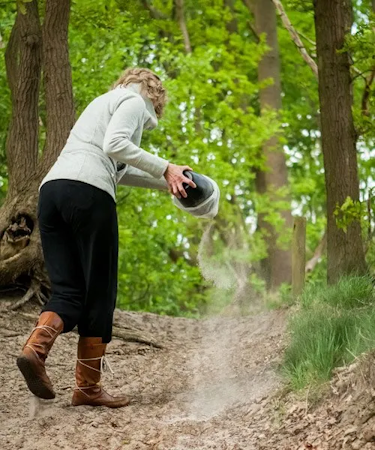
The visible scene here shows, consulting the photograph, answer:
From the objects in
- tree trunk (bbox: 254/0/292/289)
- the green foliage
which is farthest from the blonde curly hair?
tree trunk (bbox: 254/0/292/289)

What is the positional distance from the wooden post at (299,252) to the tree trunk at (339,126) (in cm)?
105

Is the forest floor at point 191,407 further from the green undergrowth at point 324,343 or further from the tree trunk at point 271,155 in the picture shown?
the tree trunk at point 271,155

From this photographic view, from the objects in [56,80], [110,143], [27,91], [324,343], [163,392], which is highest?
[56,80]

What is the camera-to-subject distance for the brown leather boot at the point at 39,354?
5023 mm

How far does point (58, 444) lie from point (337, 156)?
16.2ft

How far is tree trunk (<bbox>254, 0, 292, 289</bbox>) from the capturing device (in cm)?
1747

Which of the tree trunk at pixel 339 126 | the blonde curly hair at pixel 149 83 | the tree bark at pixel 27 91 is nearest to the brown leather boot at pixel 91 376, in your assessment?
the blonde curly hair at pixel 149 83

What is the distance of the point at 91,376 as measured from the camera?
5465 millimetres

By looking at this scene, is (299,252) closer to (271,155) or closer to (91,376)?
(91,376)

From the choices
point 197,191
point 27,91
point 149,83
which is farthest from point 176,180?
point 27,91

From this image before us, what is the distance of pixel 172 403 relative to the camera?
18.8 feet

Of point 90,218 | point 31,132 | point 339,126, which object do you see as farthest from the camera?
point 31,132

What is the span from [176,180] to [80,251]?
737mm

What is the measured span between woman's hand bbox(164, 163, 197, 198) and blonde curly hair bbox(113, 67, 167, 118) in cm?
55
